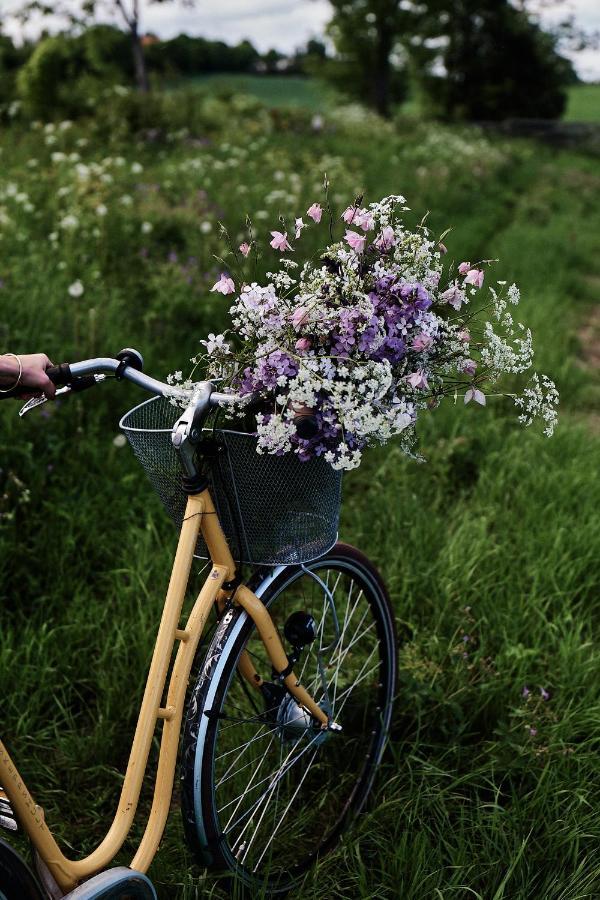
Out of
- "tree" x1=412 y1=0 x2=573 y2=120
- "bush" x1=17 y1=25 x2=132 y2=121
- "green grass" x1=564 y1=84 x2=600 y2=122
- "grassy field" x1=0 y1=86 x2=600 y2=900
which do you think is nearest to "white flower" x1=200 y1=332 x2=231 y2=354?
"grassy field" x1=0 y1=86 x2=600 y2=900

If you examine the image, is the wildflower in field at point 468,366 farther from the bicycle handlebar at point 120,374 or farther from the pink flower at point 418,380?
the bicycle handlebar at point 120,374

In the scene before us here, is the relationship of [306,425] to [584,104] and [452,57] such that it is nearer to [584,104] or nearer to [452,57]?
[452,57]

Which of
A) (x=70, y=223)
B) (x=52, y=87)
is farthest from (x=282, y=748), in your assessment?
(x=52, y=87)

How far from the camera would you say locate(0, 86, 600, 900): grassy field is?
7.04ft

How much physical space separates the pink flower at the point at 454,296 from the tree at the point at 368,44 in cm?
3291

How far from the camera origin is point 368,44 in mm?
32281

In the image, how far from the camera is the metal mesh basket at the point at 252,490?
1.64 metres

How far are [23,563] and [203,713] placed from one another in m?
1.54

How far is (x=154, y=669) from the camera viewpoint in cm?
168

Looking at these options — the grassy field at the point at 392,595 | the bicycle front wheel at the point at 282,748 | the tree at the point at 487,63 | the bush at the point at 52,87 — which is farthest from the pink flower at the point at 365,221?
the tree at the point at 487,63

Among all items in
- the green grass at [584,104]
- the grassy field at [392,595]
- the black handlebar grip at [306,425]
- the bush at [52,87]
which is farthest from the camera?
the green grass at [584,104]

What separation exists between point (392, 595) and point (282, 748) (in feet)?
2.94

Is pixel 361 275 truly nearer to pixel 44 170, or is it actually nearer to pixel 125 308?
pixel 125 308

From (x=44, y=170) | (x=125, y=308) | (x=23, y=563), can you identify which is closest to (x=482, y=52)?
(x=44, y=170)
